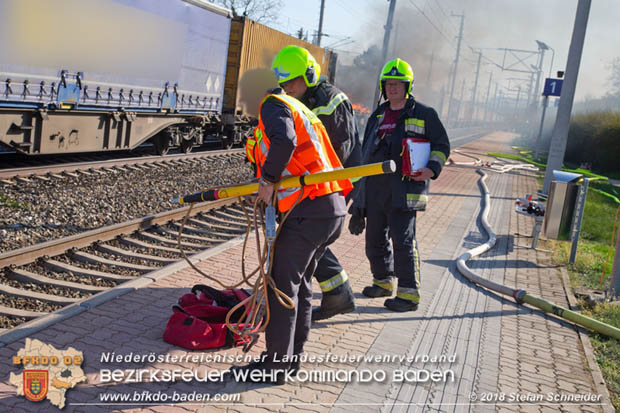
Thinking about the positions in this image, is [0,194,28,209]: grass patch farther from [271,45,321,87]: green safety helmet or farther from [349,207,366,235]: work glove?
[271,45,321,87]: green safety helmet

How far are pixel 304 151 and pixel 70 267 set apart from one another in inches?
134

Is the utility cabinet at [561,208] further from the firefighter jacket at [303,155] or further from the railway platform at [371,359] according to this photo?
the firefighter jacket at [303,155]

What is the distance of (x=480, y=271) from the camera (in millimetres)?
7410

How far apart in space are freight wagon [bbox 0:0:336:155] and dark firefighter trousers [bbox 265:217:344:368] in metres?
7.85

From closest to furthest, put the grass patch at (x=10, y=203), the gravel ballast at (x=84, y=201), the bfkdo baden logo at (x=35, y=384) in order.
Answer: the bfkdo baden logo at (x=35, y=384) → the gravel ballast at (x=84, y=201) → the grass patch at (x=10, y=203)

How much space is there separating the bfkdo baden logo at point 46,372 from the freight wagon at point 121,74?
7190 millimetres

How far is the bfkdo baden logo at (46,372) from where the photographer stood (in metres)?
3.35

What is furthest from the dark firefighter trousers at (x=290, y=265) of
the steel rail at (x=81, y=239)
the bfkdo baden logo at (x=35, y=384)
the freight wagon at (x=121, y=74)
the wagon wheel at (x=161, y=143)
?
the wagon wheel at (x=161, y=143)

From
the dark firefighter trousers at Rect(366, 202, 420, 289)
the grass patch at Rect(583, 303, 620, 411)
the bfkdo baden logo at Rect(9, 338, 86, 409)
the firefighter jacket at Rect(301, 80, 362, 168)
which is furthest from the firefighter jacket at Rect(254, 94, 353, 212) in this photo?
the grass patch at Rect(583, 303, 620, 411)

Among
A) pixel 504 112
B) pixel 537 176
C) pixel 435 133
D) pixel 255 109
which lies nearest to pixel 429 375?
pixel 435 133

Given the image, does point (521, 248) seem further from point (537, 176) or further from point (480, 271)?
point (537, 176)

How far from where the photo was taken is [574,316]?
5.66 m

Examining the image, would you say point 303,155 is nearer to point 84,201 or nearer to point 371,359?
point 371,359

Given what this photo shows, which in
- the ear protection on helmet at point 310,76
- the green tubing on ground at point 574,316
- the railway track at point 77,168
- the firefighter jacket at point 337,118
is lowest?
the green tubing on ground at point 574,316
